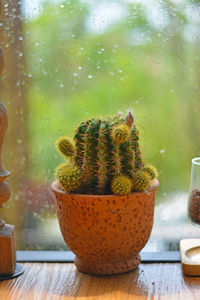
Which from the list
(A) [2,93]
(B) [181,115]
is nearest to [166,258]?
(B) [181,115]

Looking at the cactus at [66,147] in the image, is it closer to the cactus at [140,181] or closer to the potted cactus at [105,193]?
the potted cactus at [105,193]

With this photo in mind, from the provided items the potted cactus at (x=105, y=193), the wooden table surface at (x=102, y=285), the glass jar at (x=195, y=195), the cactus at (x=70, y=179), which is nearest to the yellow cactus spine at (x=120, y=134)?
the potted cactus at (x=105, y=193)

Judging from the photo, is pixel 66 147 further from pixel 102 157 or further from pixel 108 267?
pixel 108 267

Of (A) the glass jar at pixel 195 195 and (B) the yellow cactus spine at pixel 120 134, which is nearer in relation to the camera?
(B) the yellow cactus spine at pixel 120 134

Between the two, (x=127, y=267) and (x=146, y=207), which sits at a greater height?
(x=146, y=207)

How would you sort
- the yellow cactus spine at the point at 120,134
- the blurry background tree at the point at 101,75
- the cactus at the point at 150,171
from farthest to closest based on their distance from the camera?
1. the blurry background tree at the point at 101,75
2. the cactus at the point at 150,171
3. the yellow cactus spine at the point at 120,134

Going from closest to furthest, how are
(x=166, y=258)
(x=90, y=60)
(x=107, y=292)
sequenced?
(x=107, y=292), (x=166, y=258), (x=90, y=60)

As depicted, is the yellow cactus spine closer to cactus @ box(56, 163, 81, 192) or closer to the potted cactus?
the potted cactus

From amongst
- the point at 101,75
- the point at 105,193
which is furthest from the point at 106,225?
the point at 101,75

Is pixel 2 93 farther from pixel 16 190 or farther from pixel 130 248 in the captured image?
pixel 130 248
